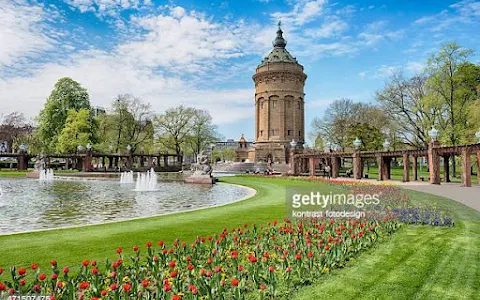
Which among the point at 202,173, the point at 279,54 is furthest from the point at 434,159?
the point at 279,54

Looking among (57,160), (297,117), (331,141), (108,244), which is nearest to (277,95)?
(297,117)

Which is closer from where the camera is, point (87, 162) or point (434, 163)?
point (434, 163)

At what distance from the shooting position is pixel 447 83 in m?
40.6

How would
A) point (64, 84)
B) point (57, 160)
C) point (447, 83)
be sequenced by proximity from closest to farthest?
point (447, 83) < point (64, 84) < point (57, 160)

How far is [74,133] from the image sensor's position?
5641cm

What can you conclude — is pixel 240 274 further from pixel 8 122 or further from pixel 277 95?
pixel 8 122

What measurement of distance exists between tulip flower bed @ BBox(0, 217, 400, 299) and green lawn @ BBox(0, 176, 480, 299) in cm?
37

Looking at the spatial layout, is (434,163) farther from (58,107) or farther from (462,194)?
(58,107)

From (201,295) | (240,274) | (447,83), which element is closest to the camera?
(201,295)

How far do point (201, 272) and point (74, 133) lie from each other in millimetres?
57455

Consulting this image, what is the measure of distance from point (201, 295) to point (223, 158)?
303 ft

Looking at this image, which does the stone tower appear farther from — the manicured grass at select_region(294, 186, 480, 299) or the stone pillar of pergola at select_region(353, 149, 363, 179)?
the manicured grass at select_region(294, 186, 480, 299)

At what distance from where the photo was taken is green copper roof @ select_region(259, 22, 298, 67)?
260ft

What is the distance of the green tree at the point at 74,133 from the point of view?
5606cm
